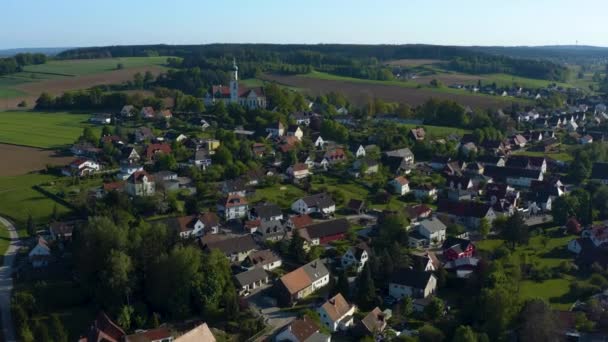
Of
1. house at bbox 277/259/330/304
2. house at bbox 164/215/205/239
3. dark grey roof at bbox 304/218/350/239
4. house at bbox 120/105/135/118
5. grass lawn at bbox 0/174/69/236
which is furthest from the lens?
house at bbox 120/105/135/118

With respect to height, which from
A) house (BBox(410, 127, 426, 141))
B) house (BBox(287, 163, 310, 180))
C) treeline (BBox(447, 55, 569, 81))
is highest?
treeline (BBox(447, 55, 569, 81))

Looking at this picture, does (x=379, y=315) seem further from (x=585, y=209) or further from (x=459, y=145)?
(x=459, y=145)

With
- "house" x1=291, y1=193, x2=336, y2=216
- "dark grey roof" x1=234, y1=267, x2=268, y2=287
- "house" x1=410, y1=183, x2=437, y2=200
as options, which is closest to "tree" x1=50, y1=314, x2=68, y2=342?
"dark grey roof" x1=234, y1=267, x2=268, y2=287

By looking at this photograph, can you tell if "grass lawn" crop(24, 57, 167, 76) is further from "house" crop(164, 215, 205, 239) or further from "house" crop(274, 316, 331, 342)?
"house" crop(274, 316, 331, 342)

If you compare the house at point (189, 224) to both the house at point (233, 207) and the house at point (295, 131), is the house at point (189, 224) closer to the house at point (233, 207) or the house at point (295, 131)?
the house at point (233, 207)

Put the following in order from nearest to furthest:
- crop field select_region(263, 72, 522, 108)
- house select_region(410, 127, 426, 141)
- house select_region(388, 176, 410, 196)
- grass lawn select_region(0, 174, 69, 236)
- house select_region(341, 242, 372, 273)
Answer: house select_region(341, 242, 372, 273)
grass lawn select_region(0, 174, 69, 236)
house select_region(388, 176, 410, 196)
house select_region(410, 127, 426, 141)
crop field select_region(263, 72, 522, 108)

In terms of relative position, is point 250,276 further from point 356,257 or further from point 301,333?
point 301,333

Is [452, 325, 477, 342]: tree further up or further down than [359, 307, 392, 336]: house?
further up
